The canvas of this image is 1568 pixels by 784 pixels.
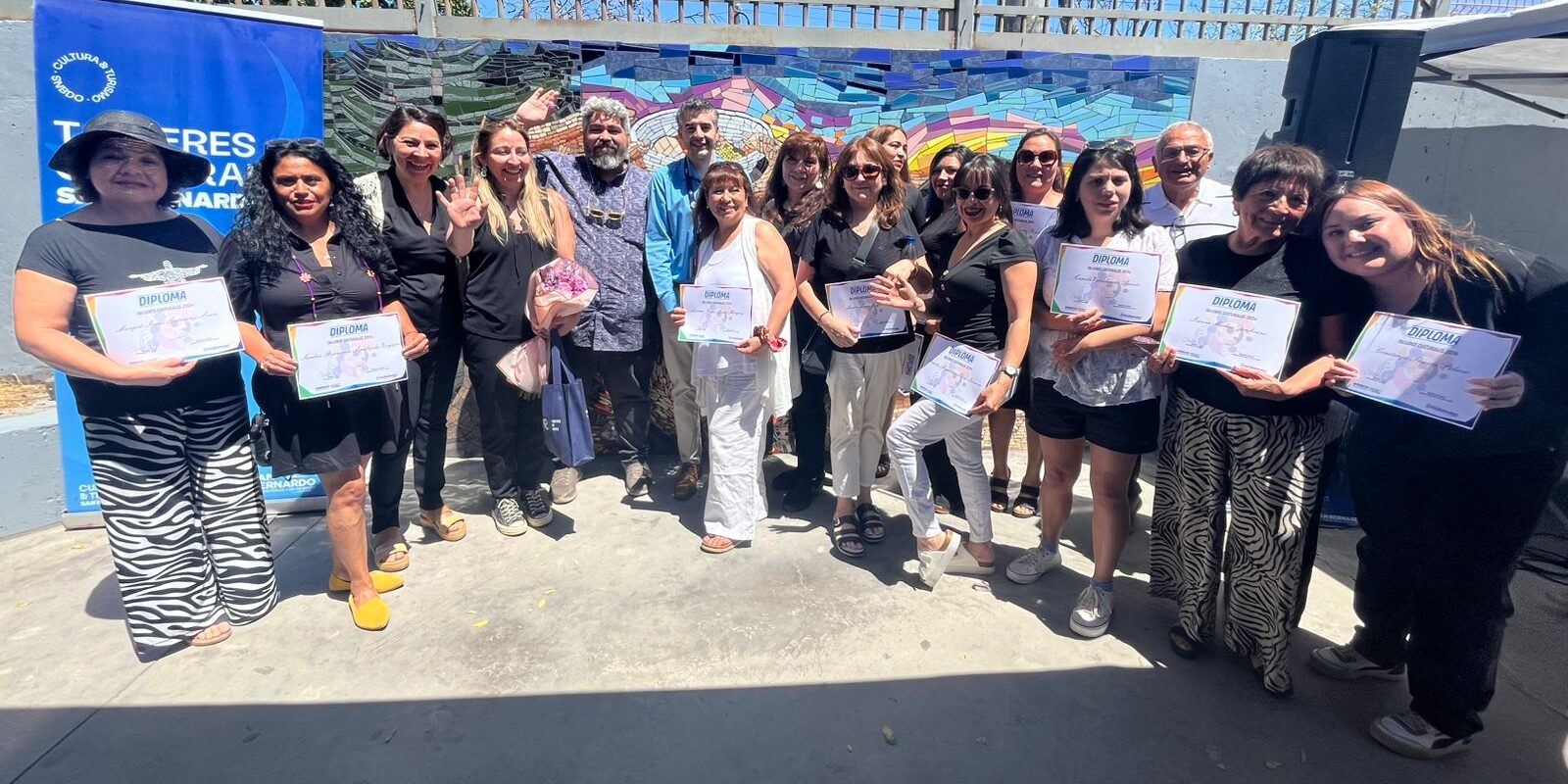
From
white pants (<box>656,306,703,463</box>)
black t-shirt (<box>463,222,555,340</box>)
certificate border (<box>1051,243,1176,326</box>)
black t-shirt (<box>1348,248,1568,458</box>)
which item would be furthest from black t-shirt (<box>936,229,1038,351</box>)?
black t-shirt (<box>463,222,555,340</box>)

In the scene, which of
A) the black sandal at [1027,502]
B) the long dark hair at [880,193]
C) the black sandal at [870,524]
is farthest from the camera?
the black sandal at [1027,502]

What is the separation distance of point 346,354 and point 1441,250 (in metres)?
3.78

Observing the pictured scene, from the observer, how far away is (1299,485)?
2539 mm

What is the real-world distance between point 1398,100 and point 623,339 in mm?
4587

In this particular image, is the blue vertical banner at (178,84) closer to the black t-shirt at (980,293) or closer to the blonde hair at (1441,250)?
the black t-shirt at (980,293)

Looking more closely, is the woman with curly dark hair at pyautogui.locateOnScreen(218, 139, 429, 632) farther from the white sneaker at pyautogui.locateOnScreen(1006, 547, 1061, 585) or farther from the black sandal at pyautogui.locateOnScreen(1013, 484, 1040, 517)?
the black sandal at pyautogui.locateOnScreen(1013, 484, 1040, 517)

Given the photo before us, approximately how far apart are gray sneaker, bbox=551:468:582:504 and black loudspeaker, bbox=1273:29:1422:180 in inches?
186

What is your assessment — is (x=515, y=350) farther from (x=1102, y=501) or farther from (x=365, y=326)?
(x=1102, y=501)

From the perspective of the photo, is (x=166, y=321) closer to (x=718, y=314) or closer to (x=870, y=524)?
(x=718, y=314)

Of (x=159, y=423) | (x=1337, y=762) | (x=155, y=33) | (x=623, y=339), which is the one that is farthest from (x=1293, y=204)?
(x=155, y=33)

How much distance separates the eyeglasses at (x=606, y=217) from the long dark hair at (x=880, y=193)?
1312mm

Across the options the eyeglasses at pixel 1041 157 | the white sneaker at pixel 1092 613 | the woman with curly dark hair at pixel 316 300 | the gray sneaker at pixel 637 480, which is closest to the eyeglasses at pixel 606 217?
the woman with curly dark hair at pixel 316 300

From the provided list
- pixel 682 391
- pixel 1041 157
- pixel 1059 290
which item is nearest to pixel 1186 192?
pixel 1041 157

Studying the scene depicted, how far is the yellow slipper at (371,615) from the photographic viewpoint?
10.3 ft
